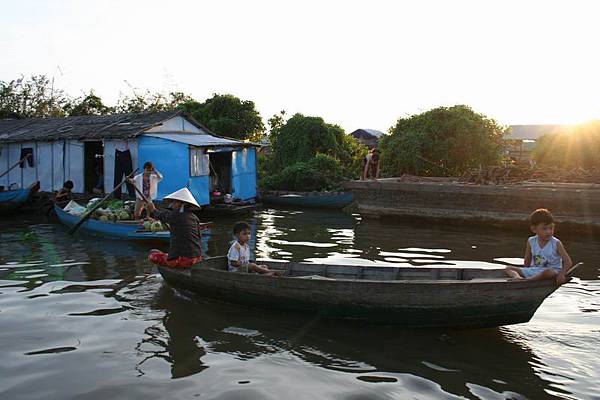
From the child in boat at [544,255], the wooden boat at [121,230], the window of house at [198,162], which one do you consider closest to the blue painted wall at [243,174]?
the window of house at [198,162]

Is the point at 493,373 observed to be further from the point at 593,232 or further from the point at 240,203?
the point at 240,203

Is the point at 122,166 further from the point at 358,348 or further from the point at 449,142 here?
the point at 358,348

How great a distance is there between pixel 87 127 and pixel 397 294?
570 inches

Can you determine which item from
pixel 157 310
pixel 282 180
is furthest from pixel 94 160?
pixel 157 310

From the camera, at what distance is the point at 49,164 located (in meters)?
18.2

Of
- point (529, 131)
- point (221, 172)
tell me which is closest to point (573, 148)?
point (221, 172)

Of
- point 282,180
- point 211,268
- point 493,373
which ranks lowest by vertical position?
point 493,373

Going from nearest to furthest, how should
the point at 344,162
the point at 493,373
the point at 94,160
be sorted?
the point at 493,373 → the point at 94,160 → the point at 344,162

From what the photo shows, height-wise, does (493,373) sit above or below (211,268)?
below

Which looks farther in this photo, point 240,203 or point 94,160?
point 94,160

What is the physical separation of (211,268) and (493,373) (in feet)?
11.8

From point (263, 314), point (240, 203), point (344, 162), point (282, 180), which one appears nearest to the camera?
point (263, 314)

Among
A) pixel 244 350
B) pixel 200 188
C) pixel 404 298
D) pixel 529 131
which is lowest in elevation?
pixel 244 350

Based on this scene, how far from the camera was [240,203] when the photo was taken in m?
17.1
